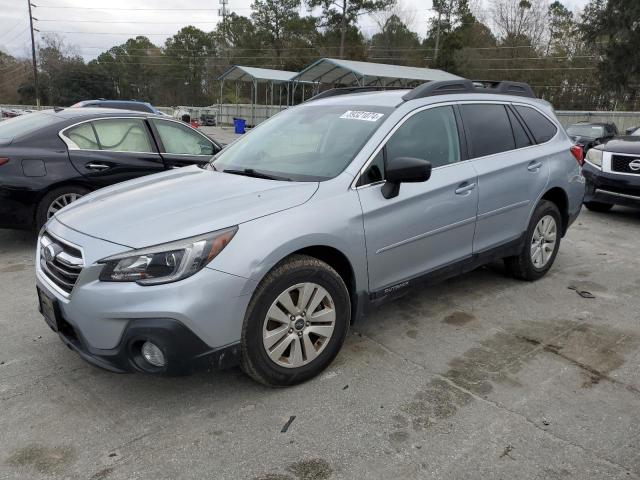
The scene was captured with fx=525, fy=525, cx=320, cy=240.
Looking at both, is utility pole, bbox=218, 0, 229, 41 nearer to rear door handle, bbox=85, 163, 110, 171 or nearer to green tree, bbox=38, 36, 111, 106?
green tree, bbox=38, 36, 111, 106

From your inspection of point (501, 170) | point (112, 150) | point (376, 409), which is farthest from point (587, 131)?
point (376, 409)

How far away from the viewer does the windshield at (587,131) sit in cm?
1711

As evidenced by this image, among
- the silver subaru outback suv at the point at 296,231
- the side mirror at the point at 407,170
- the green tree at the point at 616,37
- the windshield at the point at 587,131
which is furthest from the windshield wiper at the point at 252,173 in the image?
the green tree at the point at 616,37

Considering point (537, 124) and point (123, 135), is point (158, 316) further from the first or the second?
point (123, 135)

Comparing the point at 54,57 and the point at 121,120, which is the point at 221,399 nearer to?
the point at 121,120

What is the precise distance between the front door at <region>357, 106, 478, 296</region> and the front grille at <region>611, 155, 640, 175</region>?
192 inches

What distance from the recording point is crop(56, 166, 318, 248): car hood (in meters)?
2.70

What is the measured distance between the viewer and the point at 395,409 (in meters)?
2.89

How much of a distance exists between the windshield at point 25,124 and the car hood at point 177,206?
9.60 feet

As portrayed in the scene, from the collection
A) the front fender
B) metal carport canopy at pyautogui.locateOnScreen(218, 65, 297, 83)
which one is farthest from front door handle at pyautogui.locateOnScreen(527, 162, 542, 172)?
metal carport canopy at pyautogui.locateOnScreen(218, 65, 297, 83)

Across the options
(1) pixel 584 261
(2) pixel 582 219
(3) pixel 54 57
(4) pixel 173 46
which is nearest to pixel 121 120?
(1) pixel 584 261

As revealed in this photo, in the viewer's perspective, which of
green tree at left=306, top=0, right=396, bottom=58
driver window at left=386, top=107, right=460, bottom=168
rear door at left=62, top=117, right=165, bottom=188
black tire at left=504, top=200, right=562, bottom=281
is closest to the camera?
driver window at left=386, top=107, right=460, bottom=168

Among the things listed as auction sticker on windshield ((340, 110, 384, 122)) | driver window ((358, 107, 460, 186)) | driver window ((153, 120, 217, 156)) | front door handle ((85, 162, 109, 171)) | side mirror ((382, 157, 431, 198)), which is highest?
auction sticker on windshield ((340, 110, 384, 122))

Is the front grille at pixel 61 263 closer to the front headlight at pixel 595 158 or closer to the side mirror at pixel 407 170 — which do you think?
the side mirror at pixel 407 170
